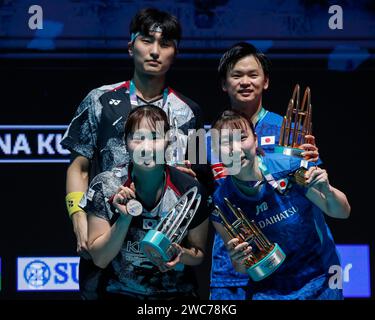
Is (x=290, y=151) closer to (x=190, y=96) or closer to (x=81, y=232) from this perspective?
(x=81, y=232)

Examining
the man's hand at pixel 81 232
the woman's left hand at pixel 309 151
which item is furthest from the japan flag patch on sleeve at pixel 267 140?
the man's hand at pixel 81 232

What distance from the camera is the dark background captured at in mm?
6172

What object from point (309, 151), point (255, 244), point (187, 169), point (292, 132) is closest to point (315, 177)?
point (309, 151)

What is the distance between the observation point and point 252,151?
4871mm

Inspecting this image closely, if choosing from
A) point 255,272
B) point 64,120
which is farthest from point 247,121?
point 64,120

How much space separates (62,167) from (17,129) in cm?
32

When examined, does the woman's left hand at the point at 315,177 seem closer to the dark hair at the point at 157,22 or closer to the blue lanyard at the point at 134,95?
the blue lanyard at the point at 134,95

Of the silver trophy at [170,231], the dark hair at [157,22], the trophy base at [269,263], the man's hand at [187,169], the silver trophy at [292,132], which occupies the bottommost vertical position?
the trophy base at [269,263]

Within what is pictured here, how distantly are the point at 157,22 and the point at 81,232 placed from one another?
996mm

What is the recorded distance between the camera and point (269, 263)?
4816 millimetres

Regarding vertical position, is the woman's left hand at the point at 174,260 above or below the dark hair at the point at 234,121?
below

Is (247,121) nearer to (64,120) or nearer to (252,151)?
(252,151)

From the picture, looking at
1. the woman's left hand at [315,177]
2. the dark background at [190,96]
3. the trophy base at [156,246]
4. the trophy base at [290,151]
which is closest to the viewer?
the trophy base at [156,246]

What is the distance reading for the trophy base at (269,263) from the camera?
15.8 ft
